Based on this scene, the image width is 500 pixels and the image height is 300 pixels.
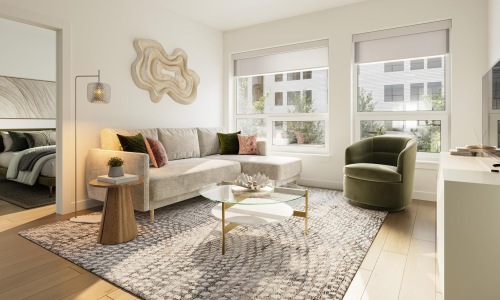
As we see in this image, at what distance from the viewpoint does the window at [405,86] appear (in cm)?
392

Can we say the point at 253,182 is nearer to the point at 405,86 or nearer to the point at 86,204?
the point at 86,204

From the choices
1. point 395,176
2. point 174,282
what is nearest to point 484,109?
point 395,176

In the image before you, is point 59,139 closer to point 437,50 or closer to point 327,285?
point 327,285

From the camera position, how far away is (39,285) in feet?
6.09

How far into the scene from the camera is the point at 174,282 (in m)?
1.87

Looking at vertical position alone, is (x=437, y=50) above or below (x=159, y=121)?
above

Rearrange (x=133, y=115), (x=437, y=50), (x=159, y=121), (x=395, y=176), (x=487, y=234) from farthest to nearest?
(x=159, y=121) → (x=133, y=115) → (x=437, y=50) → (x=395, y=176) → (x=487, y=234)

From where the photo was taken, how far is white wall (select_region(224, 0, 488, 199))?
3607 mm

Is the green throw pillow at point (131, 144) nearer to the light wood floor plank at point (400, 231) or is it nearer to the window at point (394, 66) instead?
the light wood floor plank at point (400, 231)

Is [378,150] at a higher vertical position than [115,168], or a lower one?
higher

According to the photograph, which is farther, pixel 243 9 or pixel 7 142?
pixel 7 142

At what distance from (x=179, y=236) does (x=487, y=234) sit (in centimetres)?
212

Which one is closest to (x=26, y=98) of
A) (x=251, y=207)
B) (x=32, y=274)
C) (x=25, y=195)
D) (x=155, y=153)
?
(x=25, y=195)

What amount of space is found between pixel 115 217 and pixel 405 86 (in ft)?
12.6
